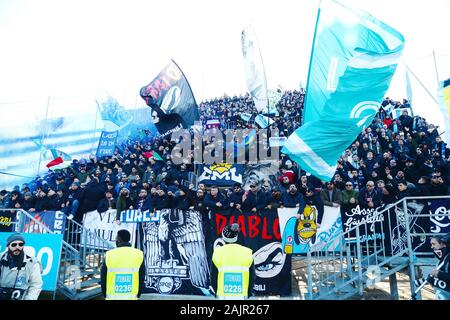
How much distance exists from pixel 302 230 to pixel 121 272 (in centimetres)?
391

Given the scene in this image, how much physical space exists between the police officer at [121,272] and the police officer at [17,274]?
7.65ft

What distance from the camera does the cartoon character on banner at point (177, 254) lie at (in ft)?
21.3

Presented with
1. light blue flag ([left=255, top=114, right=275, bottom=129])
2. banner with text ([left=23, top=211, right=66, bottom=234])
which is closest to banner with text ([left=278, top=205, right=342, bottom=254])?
banner with text ([left=23, top=211, right=66, bottom=234])

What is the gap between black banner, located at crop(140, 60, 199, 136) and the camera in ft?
34.4

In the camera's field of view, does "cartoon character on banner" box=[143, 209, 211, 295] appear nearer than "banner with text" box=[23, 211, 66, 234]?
Yes

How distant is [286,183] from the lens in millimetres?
8148

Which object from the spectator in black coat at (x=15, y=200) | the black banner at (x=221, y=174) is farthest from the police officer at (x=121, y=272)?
the black banner at (x=221, y=174)

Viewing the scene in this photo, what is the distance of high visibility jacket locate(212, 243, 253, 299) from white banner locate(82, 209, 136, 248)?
13.5 ft

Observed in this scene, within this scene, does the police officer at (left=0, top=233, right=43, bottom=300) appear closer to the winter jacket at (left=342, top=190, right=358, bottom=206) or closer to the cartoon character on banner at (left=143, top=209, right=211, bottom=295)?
the cartoon character on banner at (left=143, top=209, right=211, bottom=295)

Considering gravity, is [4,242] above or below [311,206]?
below

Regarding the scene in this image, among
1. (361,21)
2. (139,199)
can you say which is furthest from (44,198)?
(361,21)

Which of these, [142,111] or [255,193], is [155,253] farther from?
[142,111]
